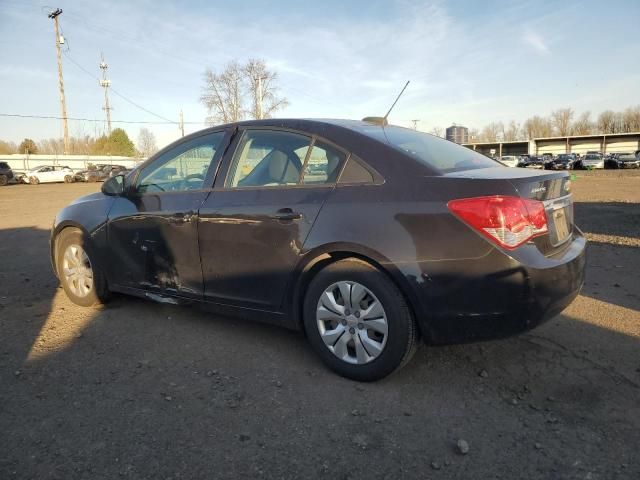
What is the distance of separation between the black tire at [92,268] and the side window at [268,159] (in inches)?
67.1

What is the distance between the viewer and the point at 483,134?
115 m

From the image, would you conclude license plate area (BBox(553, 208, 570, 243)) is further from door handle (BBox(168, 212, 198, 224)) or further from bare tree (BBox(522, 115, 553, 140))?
bare tree (BBox(522, 115, 553, 140))

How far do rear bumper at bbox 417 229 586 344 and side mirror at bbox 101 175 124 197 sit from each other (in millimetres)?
2881

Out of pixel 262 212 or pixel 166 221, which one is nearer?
pixel 262 212

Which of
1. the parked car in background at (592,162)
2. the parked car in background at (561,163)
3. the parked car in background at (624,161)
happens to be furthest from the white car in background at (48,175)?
the parked car in background at (624,161)

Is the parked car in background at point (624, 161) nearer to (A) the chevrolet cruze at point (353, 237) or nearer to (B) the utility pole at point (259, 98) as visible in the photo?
(B) the utility pole at point (259, 98)

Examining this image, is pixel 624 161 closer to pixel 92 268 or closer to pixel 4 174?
pixel 92 268

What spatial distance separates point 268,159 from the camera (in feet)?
11.3

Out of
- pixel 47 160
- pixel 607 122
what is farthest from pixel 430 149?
pixel 607 122

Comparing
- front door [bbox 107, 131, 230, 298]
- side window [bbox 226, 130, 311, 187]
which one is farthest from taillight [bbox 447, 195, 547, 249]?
front door [bbox 107, 131, 230, 298]

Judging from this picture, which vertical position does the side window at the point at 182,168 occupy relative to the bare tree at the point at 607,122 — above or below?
below

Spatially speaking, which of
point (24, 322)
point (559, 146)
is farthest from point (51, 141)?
point (24, 322)

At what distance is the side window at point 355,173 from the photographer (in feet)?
9.59

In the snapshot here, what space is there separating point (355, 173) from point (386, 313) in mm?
881
